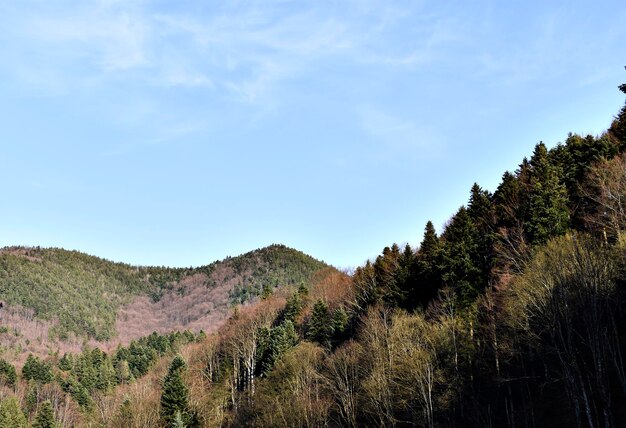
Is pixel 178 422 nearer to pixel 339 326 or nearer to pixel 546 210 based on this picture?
pixel 339 326

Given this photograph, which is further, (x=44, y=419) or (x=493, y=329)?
(x=44, y=419)

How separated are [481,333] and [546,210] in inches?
483

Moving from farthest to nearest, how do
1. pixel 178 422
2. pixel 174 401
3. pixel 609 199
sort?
pixel 174 401
pixel 178 422
pixel 609 199

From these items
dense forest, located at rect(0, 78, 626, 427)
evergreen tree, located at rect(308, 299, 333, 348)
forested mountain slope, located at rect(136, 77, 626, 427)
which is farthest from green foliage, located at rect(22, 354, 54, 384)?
evergreen tree, located at rect(308, 299, 333, 348)

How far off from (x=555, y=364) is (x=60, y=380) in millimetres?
130341

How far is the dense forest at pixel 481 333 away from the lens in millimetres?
31608

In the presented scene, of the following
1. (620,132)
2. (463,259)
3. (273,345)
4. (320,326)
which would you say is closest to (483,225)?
(463,259)

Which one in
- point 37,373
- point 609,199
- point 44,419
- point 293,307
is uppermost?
point 609,199

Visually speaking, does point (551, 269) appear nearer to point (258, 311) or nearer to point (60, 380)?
point (258, 311)

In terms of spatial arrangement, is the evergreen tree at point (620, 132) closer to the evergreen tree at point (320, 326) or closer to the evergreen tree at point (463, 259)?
the evergreen tree at point (463, 259)

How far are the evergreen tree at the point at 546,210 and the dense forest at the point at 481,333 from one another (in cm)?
14

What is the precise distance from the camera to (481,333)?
45.8m

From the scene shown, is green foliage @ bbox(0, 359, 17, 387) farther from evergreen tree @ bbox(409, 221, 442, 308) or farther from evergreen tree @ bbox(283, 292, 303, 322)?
evergreen tree @ bbox(409, 221, 442, 308)

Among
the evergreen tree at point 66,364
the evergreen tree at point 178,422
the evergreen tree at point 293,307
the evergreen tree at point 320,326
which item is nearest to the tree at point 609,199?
the evergreen tree at point 320,326
